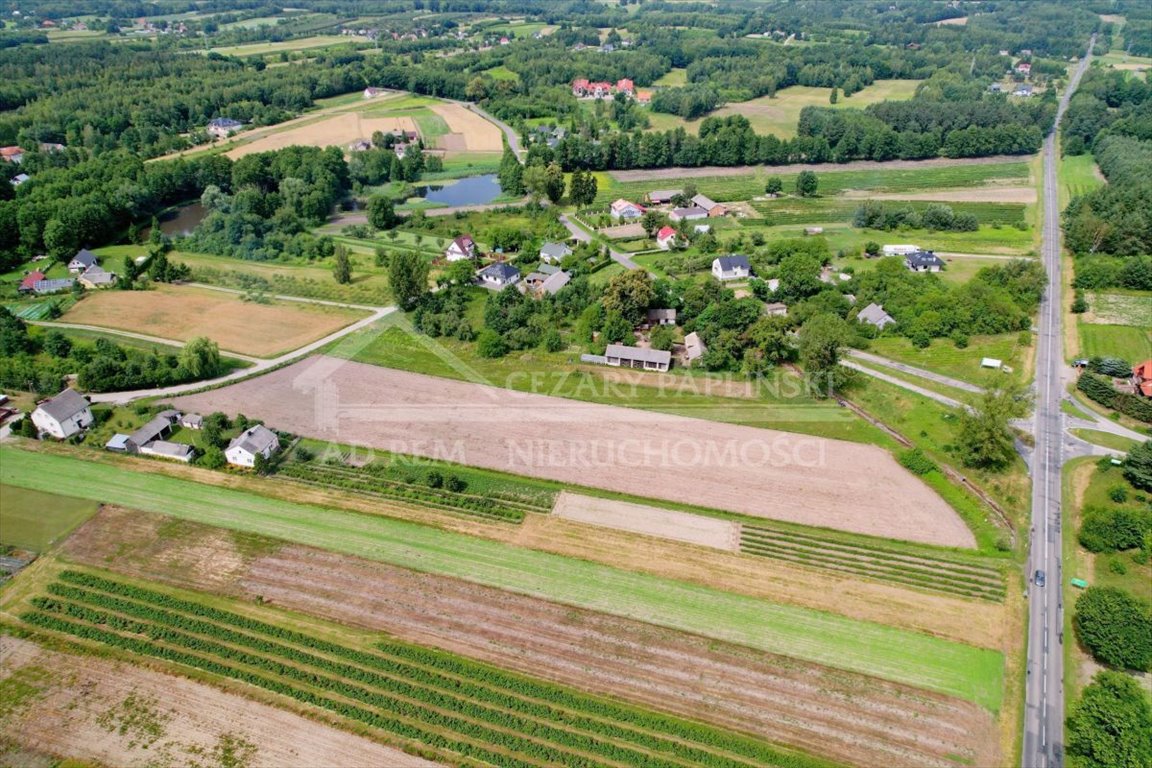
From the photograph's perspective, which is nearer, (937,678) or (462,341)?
(937,678)

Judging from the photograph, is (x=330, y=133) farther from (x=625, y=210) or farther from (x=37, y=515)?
(x=37, y=515)

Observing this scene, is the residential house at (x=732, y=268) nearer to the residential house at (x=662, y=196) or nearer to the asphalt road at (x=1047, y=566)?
the residential house at (x=662, y=196)

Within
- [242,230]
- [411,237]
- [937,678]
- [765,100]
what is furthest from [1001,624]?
[765,100]

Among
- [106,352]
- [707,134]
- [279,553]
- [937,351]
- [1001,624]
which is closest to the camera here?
[1001,624]

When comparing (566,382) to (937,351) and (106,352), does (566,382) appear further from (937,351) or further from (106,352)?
(106,352)

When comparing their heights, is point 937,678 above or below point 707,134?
below

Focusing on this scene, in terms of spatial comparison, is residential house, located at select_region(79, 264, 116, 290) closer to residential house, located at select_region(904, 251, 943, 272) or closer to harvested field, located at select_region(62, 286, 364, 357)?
harvested field, located at select_region(62, 286, 364, 357)

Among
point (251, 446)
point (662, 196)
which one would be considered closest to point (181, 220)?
point (251, 446)
